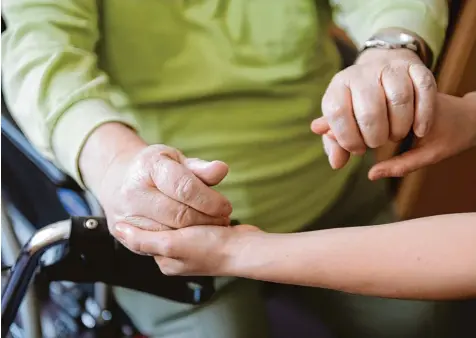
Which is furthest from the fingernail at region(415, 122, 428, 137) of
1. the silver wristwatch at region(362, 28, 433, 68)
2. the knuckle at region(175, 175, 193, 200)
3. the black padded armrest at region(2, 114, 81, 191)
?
the black padded armrest at region(2, 114, 81, 191)

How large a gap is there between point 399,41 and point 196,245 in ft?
1.03

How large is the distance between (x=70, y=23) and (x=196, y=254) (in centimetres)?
28

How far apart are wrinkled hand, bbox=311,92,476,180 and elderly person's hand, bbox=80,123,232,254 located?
11 centimetres

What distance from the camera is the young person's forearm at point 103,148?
2.15ft

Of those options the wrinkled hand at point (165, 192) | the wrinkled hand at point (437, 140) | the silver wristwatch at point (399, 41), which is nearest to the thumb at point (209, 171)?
the wrinkled hand at point (165, 192)

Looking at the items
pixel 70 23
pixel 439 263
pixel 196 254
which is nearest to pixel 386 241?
pixel 439 263

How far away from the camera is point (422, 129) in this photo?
2.11ft

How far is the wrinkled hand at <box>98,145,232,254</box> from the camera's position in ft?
1.97

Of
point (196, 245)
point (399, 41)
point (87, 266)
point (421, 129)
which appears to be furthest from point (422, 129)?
point (87, 266)

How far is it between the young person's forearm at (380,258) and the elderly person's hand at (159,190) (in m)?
0.05

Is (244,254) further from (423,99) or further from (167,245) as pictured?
(423,99)

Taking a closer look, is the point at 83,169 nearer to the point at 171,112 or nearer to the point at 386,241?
the point at 171,112

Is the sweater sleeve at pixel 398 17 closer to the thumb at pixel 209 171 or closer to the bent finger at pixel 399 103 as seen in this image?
the bent finger at pixel 399 103

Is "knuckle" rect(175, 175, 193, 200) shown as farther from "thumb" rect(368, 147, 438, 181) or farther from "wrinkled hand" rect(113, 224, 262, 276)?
"thumb" rect(368, 147, 438, 181)
